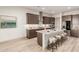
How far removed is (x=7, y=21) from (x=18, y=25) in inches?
30.5

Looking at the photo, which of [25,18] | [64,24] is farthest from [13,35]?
[64,24]

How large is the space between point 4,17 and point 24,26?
156 cm

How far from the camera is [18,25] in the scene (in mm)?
5148

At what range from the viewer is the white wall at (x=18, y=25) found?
14.8 ft

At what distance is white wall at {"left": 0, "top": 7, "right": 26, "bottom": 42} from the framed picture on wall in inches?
7.5

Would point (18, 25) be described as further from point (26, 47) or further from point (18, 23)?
point (26, 47)

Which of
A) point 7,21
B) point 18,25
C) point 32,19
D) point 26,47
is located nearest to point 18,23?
point 18,25

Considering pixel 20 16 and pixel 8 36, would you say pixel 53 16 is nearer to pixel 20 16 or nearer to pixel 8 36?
pixel 20 16

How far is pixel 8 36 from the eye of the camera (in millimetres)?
4672

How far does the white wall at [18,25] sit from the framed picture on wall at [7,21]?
0.63ft

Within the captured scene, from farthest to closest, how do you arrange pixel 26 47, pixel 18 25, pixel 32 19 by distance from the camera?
1. pixel 32 19
2. pixel 18 25
3. pixel 26 47

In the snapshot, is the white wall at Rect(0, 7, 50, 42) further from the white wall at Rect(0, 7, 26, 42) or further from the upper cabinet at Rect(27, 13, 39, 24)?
the upper cabinet at Rect(27, 13, 39, 24)

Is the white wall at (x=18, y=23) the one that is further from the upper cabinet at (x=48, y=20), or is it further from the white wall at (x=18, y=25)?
the upper cabinet at (x=48, y=20)
